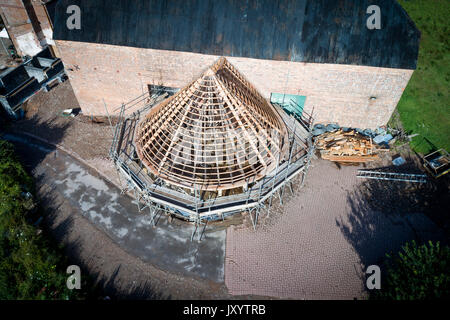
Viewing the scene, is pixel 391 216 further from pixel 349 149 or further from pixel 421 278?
pixel 421 278

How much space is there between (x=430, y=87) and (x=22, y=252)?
29793 millimetres

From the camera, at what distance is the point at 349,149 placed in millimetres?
18766

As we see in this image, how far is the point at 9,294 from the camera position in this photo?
12.5 meters

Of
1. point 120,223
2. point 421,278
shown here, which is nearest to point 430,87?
point 421,278

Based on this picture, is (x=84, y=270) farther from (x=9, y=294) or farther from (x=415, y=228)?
(x=415, y=228)

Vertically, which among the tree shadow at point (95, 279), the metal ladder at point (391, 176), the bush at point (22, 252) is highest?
the metal ladder at point (391, 176)

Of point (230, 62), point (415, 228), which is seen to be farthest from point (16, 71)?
point (415, 228)

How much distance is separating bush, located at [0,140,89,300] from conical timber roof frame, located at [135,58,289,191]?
6.18 m

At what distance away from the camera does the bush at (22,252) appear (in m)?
12.6

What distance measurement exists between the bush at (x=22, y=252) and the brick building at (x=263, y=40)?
8.74m

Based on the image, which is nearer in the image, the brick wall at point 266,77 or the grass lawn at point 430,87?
the brick wall at point 266,77

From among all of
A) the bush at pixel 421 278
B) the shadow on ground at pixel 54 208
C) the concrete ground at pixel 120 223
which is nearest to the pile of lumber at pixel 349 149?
the bush at pixel 421 278

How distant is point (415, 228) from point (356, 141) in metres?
6.10

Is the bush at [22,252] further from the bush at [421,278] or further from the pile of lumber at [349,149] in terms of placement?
the pile of lumber at [349,149]
